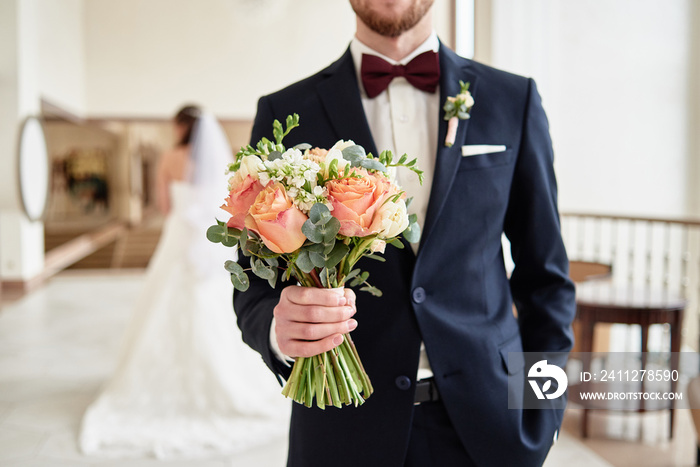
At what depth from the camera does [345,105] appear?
1.34m

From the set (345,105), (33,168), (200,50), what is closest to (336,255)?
(345,105)

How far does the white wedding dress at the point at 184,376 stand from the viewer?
12.3 ft

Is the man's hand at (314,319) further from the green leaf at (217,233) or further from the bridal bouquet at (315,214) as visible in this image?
the green leaf at (217,233)

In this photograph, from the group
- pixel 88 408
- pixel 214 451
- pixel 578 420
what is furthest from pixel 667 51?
pixel 88 408

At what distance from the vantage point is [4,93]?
8.88 m

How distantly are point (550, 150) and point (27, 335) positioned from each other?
6362 mm

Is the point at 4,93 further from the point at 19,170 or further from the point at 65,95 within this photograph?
the point at 65,95

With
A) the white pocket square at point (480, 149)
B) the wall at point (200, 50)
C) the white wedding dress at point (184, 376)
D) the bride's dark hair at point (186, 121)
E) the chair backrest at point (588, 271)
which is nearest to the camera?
the white pocket square at point (480, 149)

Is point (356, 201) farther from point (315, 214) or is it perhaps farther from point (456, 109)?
point (456, 109)

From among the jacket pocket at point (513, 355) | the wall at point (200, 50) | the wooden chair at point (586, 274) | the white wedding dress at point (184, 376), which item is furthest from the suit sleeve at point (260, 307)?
the wall at point (200, 50)

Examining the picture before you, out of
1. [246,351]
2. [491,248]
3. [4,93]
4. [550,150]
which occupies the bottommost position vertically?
[246,351]

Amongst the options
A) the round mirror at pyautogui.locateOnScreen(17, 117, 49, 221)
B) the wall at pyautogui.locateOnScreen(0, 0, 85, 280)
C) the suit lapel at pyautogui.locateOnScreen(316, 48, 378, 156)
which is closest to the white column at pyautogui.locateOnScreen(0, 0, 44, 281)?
the wall at pyautogui.locateOnScreen(0, 0, 85, 280)

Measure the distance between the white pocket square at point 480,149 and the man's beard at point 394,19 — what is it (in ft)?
0.99

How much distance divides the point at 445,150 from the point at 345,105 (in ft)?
0.78
